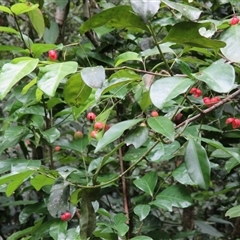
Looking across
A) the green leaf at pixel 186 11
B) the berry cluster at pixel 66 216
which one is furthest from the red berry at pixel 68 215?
the green leaf at pixel 186 11

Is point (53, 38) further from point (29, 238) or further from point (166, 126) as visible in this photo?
point (166, 126)

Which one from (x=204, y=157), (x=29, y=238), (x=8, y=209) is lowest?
(x=8, y=209)

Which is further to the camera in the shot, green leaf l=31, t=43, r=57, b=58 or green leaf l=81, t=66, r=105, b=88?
green leaf l=31, t=43, r=57, b=58

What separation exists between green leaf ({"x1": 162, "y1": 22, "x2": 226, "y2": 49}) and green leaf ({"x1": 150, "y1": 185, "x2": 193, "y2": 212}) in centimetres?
48

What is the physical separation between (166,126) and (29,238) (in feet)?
2.01

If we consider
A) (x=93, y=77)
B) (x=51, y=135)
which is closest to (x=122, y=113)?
(x=51, y=135)

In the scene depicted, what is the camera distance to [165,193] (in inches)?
40.7

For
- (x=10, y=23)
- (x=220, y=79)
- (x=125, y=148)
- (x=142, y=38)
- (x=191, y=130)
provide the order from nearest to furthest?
(x=220, y=79) < (x=191, y=130) < (x=125, y=148) < (x=142, y=38) < (x=10, y=23)

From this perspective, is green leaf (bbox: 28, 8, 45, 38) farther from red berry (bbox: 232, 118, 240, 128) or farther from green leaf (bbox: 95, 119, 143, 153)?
red berry (bbox: 232, 118, 240, 128)

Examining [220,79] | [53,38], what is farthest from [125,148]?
[220,79]

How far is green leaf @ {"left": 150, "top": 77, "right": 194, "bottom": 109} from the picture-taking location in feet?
1.85

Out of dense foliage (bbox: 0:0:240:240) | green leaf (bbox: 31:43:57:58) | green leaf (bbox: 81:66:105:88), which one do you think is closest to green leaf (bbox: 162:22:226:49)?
dense foliage (bbox: 0:0:240:240)

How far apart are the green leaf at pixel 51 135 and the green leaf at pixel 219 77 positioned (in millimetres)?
532

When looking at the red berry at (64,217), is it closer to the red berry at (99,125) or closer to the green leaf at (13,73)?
the red berry at (99,125)
